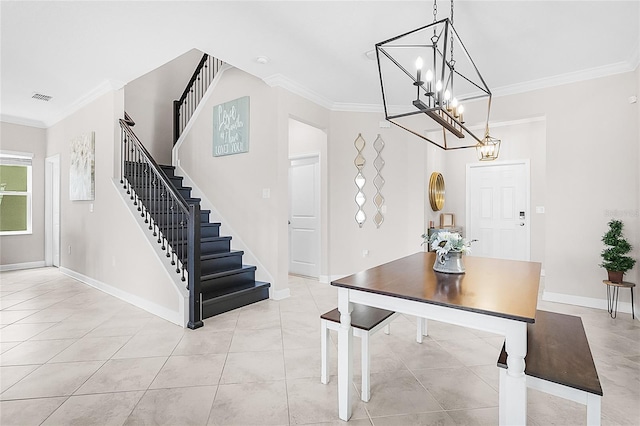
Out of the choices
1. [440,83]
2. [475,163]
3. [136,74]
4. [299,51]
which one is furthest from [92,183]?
[475,163]

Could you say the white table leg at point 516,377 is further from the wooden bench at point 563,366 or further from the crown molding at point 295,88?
the crown molding at point 295,88

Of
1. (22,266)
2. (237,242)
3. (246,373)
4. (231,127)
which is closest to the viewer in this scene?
(246,373)

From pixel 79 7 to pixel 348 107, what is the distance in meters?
3.32

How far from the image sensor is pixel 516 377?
1259 millimetres

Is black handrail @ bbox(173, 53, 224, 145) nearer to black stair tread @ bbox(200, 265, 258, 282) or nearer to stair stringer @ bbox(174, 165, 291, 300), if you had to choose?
stair stringer @ bbox(174, 165, 291, 300)

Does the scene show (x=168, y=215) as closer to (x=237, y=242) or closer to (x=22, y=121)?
(x=237, y=242)

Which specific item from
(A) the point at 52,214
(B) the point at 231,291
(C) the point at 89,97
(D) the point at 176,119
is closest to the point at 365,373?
(B) the point at 231,291

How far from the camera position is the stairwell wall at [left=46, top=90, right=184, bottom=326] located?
347cm

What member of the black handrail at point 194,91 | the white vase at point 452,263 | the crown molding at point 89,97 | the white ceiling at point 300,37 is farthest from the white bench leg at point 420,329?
the black handrail at point 194,91

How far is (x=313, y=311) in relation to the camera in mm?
3592

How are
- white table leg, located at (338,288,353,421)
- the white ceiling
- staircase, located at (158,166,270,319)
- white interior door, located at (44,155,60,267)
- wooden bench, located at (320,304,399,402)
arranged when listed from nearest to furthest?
white table leg, located at (338,288,353,421), wooden bench, located at (320,304,399,402), the white ceiling, staircase, located at (158,166,270,319), white interior door, located at (44,155,60,267)

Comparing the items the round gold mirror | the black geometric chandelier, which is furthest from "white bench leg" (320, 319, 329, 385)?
the round gold mirror

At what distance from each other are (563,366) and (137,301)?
12.8 feet

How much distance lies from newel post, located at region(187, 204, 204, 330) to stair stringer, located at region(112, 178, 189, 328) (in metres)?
0.07
